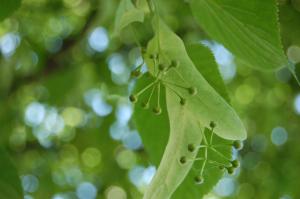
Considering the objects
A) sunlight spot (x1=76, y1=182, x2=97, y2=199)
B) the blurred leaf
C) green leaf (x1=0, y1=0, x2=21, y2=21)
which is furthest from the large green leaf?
sunlight spot (x1=76, y1=182, x2=97, y2=199)

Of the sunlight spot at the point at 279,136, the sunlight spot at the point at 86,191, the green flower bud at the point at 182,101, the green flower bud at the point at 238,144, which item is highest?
the green flower bud at the point at 182,101

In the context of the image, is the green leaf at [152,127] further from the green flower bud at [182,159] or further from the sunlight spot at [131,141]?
the sunlight spot at [131,141]

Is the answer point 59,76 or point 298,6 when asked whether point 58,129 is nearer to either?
point 59,76

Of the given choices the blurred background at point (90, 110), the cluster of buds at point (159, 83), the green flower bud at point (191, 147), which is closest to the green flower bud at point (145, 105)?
the cluster of buds at point (159, 83)

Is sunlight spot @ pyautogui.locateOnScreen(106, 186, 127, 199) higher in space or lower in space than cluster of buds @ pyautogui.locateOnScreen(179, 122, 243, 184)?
lower

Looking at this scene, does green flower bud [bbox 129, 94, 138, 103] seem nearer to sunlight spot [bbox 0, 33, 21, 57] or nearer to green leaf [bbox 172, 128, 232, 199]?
green leaf [bbox 172, 128, 232, 199]

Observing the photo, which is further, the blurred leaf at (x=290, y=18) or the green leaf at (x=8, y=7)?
the blurred leaf at (x=290, y=18)

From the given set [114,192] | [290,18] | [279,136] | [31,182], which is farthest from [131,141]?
[290,18]

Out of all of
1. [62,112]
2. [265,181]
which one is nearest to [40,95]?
[62,112]
